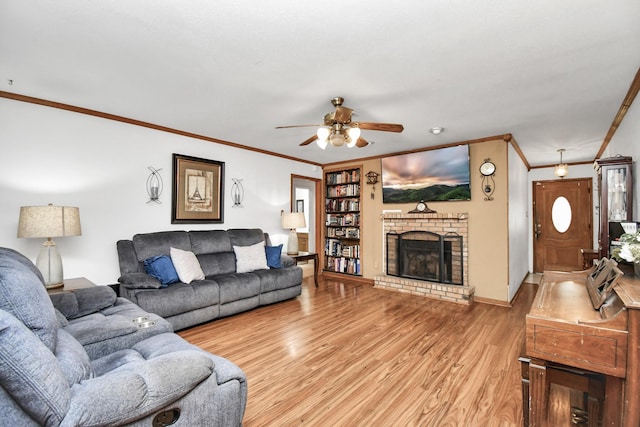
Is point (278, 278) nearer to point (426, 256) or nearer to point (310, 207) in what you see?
point (426, 256)

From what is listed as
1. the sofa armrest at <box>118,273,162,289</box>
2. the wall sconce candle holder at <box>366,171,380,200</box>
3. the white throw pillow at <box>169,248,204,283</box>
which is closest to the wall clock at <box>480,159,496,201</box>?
the wall sconce candle holder at <box>366,171,380,200</box>

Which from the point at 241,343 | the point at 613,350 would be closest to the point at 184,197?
the point at 241,343

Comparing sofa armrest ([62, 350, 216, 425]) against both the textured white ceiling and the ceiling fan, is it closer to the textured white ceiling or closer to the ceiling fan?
the textured white ceiling

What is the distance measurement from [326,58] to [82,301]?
2.62m

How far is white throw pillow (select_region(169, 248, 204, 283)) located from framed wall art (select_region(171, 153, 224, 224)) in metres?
0.67

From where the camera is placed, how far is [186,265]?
3.51 meters

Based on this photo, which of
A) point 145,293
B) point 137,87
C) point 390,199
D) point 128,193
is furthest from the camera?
point 390,199

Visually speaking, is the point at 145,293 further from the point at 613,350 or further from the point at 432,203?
the point at 432,203

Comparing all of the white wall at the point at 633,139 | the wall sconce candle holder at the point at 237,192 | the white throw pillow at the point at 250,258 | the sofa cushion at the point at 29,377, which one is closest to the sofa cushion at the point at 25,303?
the sofa cushion at the point at 29,377

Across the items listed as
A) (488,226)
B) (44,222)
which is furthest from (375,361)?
(44,222)

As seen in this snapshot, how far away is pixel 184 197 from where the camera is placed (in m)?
4.14

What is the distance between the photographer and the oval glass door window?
20.6ft

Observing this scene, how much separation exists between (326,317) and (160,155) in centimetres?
Answer: 296

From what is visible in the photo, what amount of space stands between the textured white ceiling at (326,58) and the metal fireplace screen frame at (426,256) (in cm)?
190
